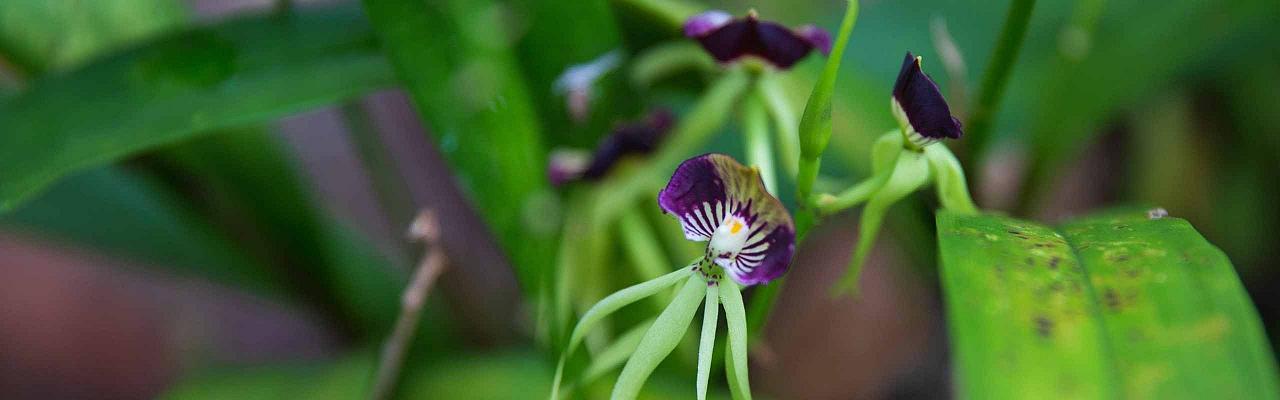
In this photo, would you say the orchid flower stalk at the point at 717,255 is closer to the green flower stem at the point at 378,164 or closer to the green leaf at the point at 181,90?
the green leaf at the point at 181,90

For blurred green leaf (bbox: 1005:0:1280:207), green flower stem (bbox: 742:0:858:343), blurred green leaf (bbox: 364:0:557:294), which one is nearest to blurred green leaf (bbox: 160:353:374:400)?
blurred green leaf (bbox: 364:0:557:294)

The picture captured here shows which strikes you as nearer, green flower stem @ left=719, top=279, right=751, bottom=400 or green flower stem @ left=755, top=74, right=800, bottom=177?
green flower stem @ left=719, top=279, right=751, bottom=400

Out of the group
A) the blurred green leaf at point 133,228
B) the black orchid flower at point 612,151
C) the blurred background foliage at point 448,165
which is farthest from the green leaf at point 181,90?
the blurred green leaf at point 133,228

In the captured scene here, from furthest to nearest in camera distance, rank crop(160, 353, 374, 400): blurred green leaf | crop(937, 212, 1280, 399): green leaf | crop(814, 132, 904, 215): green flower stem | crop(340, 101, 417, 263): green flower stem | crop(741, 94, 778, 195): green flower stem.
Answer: crop(340, 101, 417, 263): green flower stem, crop(160, 353, 374, 400): blurred green leaf, crop(741, 94, 778, 195): green flower stem, crop(814, 132, 904, 215): green flower stem, crop(937, 212, 1280, 399): green leaf

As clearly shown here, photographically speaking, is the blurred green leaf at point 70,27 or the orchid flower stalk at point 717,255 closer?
the orchid flower stalk at point 717,255

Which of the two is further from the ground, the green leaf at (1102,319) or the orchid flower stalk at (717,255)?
the orchid flower stalk at (717,255)

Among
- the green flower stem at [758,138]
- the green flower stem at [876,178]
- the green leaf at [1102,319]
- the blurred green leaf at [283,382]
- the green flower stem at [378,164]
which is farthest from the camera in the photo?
the green flower stem at [378,164]

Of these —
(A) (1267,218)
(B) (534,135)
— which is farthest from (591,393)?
(A) (1267,218)

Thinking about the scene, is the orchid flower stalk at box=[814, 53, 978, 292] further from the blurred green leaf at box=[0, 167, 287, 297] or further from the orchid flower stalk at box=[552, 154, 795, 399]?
the blurred green leaf at box=[0, 167, 287, 297]
